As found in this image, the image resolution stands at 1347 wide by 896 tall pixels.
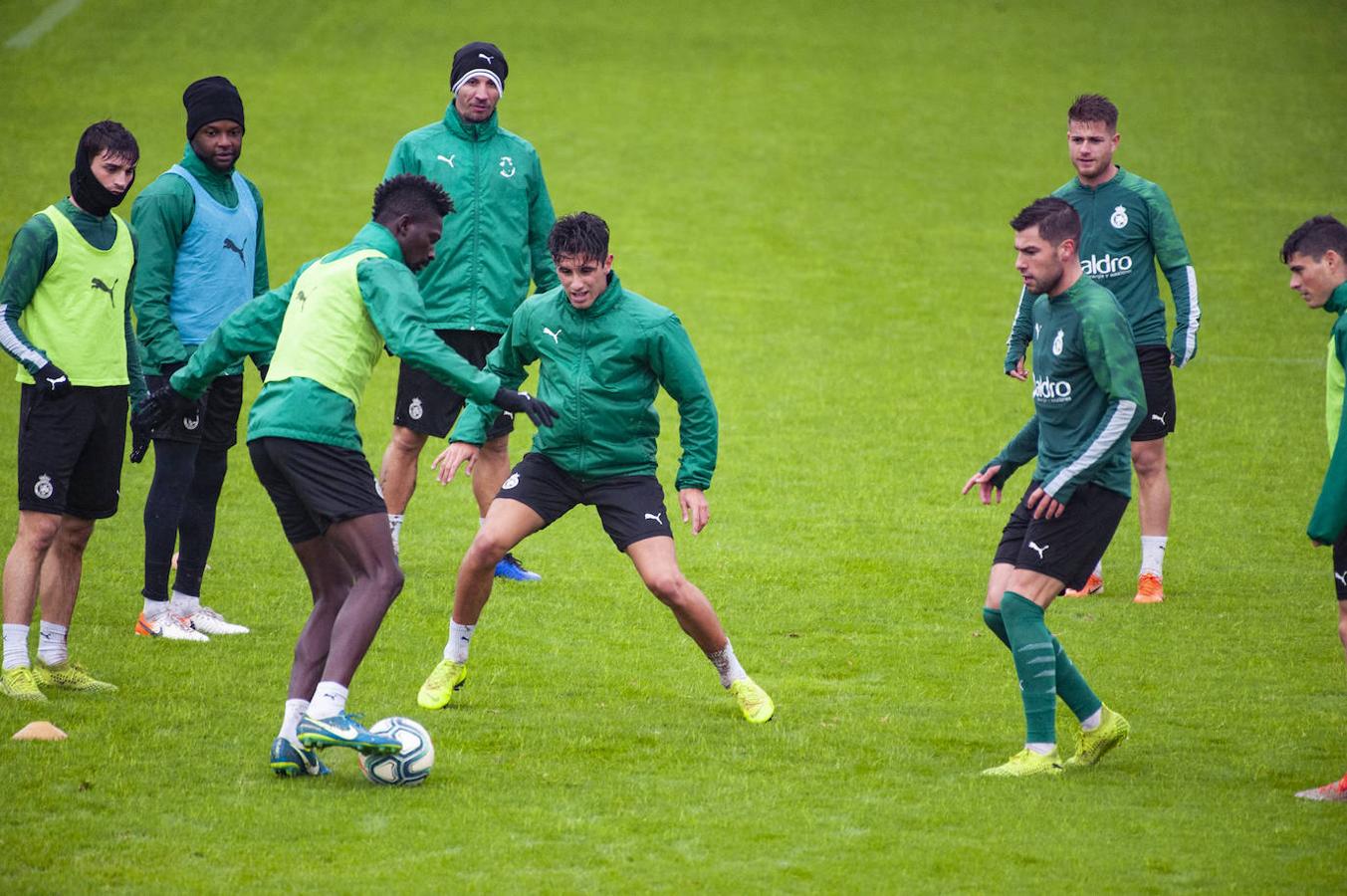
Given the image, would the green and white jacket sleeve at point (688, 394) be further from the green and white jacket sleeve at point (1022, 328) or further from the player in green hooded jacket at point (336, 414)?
the green and white jacket sleeve at point (1022, 328)

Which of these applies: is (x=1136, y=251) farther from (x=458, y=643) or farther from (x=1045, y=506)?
(x=458, y=643)

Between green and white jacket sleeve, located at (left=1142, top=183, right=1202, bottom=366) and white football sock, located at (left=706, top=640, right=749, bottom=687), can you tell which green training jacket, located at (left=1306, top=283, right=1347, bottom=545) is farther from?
green and white jacket sleeve, located at (left=1142, top=183, right=1202, bottom=366)

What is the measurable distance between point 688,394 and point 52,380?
2.80 m

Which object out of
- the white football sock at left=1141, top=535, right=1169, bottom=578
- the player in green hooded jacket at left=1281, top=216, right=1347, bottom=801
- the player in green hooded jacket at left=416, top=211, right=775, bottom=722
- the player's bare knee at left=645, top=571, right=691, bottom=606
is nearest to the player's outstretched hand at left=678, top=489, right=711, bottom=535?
the player in green hooded jacket at left=416, top=211, right=775, bottom=722

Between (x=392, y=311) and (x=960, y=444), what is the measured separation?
8637 mm

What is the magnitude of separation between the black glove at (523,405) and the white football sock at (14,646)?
266 cm

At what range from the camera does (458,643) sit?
24.4 ft

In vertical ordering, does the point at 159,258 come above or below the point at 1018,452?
above

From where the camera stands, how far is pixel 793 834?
5.68 meters

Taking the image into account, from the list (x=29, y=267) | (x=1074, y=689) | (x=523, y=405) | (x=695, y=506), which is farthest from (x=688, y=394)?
(x=29, y=267)

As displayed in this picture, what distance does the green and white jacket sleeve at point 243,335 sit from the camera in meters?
6.43

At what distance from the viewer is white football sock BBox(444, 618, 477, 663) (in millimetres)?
7438

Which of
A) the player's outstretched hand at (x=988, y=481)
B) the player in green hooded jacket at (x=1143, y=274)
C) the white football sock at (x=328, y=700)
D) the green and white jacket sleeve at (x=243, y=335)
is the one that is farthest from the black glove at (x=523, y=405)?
the player in green hooded jacket at (x=1143, y=274)

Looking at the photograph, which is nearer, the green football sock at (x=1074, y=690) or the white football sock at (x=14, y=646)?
the green football sock at (x=1074, y=690)
